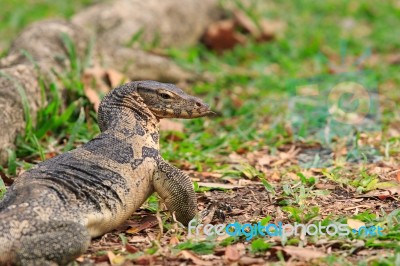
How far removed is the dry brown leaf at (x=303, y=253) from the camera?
5.04 metres

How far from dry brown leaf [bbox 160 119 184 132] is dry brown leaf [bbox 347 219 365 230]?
10.8 feet

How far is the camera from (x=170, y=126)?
861cm

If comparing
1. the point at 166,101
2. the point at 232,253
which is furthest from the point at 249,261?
the point at 166,101

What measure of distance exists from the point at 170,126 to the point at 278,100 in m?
1.63

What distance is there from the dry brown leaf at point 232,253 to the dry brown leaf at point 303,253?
30cm

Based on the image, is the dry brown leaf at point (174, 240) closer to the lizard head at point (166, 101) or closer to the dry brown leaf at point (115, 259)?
the dry brown leaf at point (115, 259)

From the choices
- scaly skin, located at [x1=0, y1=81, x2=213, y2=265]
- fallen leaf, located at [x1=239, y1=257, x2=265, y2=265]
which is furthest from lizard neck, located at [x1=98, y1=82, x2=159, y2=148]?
fallen leaf, located at [x1=239, y1=257, x2=265, y2=265]

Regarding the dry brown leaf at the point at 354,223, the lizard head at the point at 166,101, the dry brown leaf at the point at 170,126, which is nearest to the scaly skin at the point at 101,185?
the lizard head at the point at 166,101

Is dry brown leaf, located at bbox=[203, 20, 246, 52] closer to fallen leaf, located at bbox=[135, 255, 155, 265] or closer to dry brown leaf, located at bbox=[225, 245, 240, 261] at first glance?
dry brown leaf, located at bbox=[225, 245, 240, 261]

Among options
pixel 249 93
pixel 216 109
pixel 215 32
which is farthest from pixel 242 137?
pixel 215 32

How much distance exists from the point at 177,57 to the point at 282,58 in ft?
5.37

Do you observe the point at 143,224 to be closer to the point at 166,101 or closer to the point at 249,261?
the point at 166,101

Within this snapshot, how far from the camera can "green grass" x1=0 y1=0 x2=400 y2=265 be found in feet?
21.8

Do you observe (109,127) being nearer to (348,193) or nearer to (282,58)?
(348,193)
